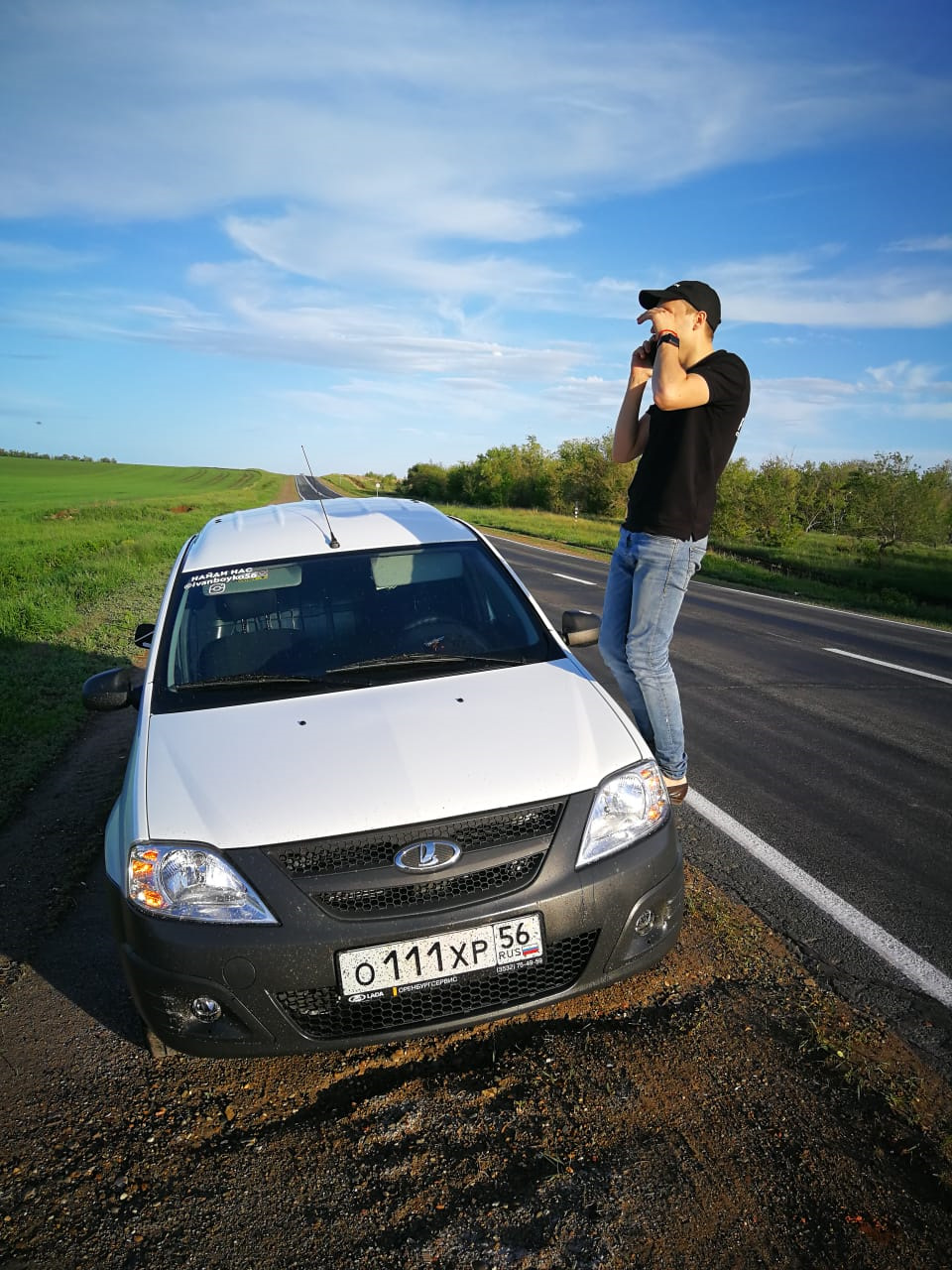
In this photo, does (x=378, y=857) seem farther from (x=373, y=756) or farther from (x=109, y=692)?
(x=109, y=692)

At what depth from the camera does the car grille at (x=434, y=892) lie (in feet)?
7.22

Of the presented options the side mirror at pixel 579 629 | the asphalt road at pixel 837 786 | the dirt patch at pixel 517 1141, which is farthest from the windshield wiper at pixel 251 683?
the asphalt road at pixel 837 786

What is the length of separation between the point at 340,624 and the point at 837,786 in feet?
10.4

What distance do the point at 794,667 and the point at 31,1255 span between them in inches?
303

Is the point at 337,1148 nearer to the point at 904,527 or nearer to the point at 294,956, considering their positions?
the point at 294,956

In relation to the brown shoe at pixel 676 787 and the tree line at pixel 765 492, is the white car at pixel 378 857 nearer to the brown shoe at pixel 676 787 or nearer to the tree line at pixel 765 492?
the brown shoe at pixel 676 787

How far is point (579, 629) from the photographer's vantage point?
383 centimetres

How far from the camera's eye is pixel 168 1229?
188 centimetres

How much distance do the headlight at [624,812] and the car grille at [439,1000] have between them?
0.27 metres

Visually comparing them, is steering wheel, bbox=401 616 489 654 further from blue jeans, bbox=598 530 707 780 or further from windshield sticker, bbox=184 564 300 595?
blue jeans, bbox=598 530 707 780

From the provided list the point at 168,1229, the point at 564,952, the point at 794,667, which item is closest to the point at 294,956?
the point at 168,1229

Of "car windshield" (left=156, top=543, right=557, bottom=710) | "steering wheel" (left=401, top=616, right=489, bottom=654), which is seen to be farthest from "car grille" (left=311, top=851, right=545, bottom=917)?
"steering wheel" (left=401, top=616, right=489, bottom=654)

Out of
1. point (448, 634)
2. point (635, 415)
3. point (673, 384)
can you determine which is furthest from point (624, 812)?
point (635, 415)

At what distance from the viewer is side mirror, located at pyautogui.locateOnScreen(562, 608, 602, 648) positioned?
3812mm
